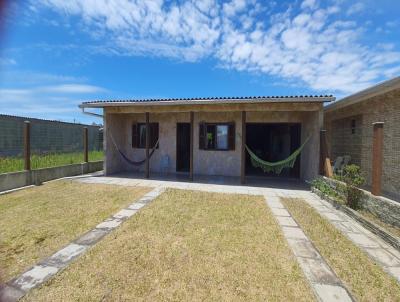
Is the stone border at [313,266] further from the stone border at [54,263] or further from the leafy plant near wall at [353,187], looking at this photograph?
the stone border at [54,263]

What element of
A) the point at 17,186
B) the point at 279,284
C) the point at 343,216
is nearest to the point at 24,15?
the point at 279,284

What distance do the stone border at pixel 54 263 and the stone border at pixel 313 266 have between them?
275cm

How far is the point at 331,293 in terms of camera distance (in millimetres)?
2229

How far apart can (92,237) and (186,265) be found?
1.60 meters

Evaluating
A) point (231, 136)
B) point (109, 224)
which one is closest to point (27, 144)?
point (109, 224)

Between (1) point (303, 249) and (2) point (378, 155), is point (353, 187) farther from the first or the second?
(1) point (303, 249)

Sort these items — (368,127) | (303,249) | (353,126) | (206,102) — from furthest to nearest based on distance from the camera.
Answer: (353,126) → (206,102) → (368,127) → (303,249)

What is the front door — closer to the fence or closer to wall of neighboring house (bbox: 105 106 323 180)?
wall of neighboring house (bbox: 105 106 323 180)

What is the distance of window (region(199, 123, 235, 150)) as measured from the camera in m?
8.60

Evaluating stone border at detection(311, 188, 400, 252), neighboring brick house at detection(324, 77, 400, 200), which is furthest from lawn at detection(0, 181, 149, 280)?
neighboring brick house at detection(324, 77, 400, 200)

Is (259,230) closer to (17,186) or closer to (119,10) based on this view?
(119,10)

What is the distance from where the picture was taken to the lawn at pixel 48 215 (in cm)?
292

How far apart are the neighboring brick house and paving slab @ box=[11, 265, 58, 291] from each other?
235 inches

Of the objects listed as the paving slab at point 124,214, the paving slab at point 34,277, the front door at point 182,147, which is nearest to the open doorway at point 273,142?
the front door at point 182,147
